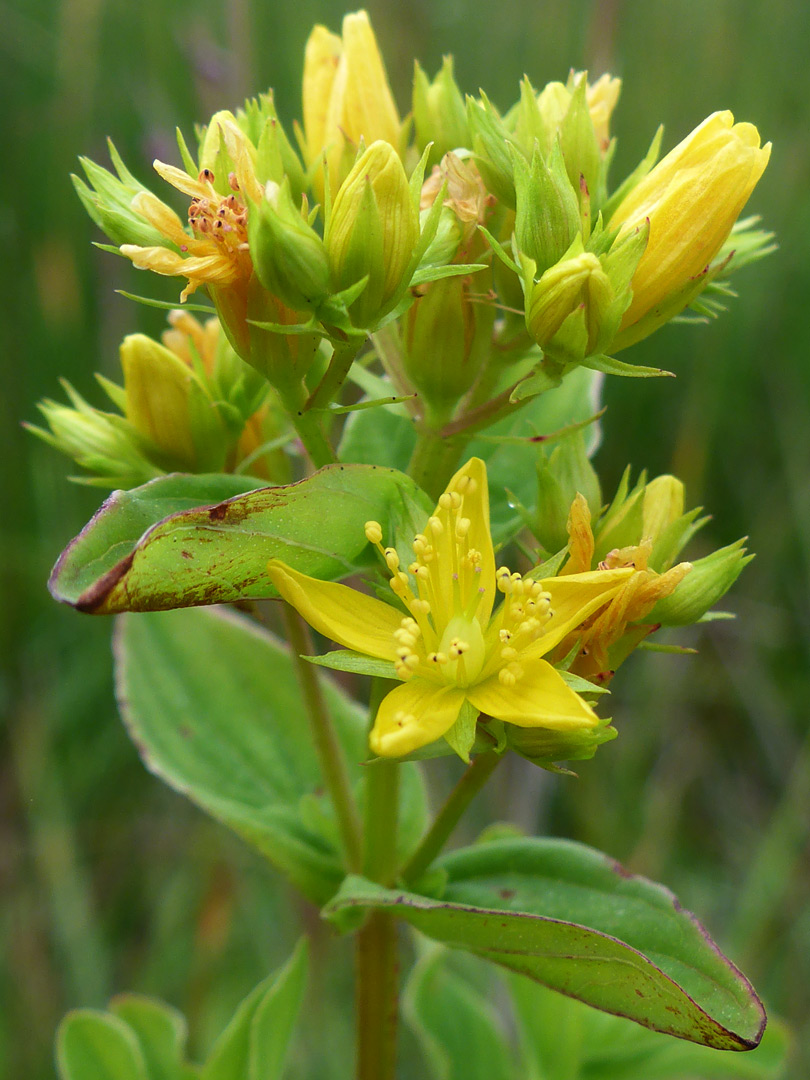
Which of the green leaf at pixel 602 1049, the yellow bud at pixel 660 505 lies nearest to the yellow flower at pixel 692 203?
the yellow bud at pixel 660 505

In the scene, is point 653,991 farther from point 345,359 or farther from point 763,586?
point 763,586

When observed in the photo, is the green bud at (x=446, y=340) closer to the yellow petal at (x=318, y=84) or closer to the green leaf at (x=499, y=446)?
the green leaf at (x=499, y=446)

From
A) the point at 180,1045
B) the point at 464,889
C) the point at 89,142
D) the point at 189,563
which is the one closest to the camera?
the point at 189,563

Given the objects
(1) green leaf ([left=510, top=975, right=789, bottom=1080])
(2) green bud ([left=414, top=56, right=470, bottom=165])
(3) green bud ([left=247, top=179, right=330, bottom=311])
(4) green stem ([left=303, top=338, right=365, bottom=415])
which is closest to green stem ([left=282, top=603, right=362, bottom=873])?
(4) green stem ([left=303, top=338, right=365, bottom=415])

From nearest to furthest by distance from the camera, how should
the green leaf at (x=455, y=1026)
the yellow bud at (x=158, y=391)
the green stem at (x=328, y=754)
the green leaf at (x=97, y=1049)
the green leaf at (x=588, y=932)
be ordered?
the green leaf at (x=588, y=932) → the yellow bud at (x=158, y=391) → the green stem at (x=328, y=754) → the green leaf at (x=97, y=1049) → the green leaf at (x=455, y=1026)

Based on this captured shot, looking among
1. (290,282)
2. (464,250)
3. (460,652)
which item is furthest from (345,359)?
(460,652)

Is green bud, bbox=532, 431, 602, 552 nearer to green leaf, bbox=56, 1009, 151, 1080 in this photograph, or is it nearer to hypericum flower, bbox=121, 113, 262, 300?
hypericum flower, bbox=121, 113, 262, 300
